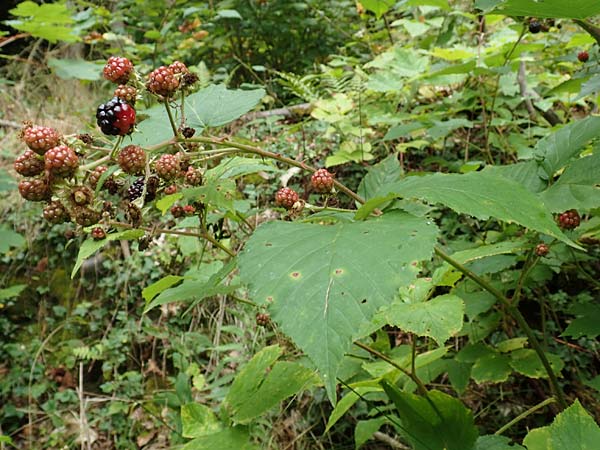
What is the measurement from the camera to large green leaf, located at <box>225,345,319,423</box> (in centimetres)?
114

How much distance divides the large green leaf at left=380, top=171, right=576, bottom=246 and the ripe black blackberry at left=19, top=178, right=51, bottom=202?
536 mm

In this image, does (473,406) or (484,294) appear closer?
(484,294)

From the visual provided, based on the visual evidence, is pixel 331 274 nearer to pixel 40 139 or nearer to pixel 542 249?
pixel 40 139

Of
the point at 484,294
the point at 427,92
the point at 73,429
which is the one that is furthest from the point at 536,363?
the point at 73,429

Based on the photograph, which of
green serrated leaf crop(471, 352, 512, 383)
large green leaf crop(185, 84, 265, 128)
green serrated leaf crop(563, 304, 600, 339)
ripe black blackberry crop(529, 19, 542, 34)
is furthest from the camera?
ripe black blackberry crop(529, 19, 542, 34)

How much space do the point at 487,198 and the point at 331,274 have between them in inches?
10.9

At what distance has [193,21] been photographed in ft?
14.5

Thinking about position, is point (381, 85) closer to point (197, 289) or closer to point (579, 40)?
point (579, 40)

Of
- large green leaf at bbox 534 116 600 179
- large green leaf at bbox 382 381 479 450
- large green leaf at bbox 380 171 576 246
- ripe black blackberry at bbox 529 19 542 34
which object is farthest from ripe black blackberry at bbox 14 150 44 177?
ripe black blackberry at bbox 529 19 542 34

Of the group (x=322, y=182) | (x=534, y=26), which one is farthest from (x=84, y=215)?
(x=534, y=26)

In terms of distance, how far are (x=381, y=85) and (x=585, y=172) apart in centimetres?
159

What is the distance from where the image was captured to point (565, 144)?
1.14m

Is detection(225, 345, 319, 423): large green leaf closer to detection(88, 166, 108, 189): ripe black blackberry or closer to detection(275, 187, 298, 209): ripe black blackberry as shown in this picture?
detection(275, 187, 298, 209): ripe black blackberry

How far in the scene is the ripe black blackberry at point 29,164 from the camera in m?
0.72
